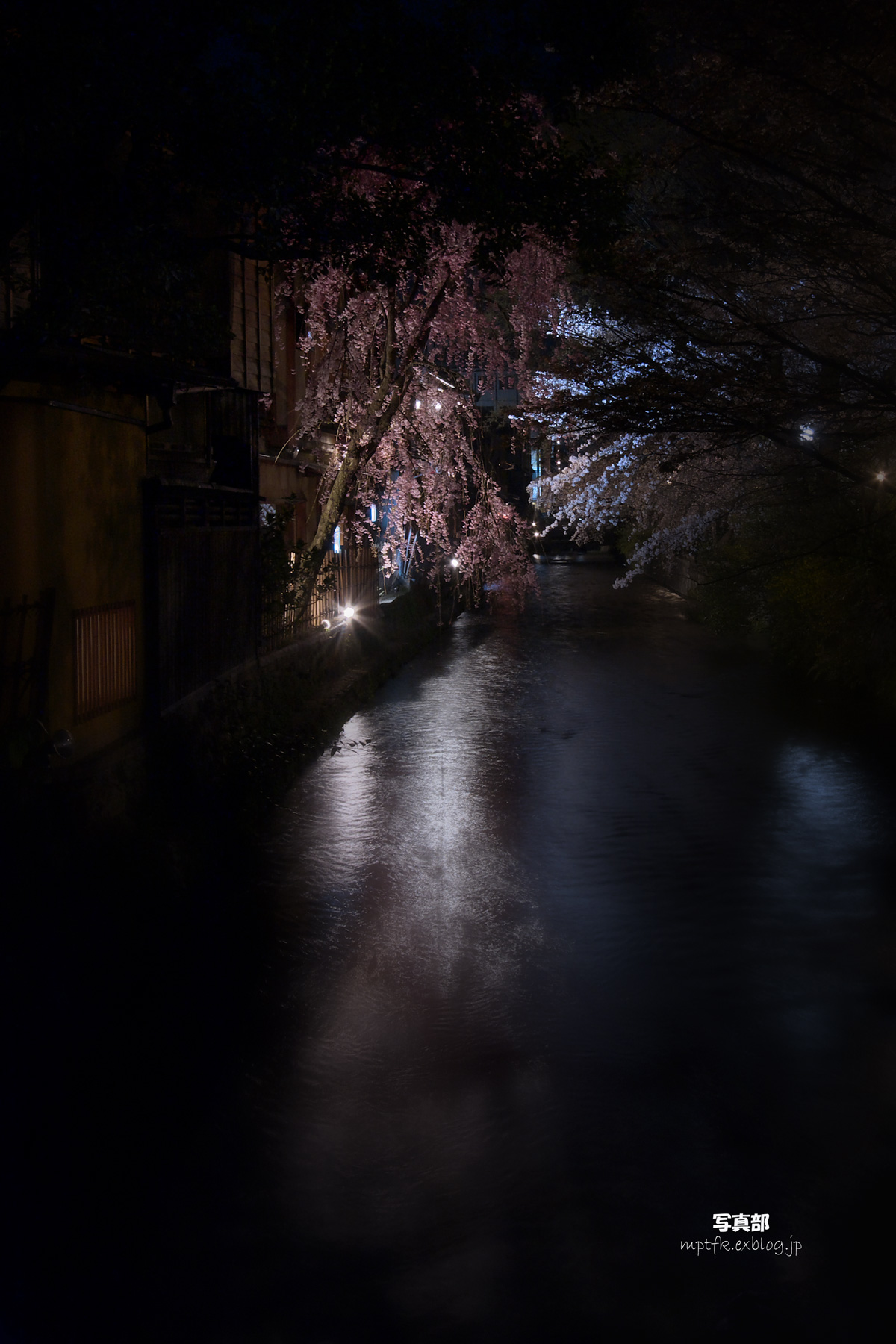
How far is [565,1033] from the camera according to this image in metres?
5.66

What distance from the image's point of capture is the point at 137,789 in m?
8.86

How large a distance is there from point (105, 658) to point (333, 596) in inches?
455

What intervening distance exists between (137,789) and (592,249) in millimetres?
5470

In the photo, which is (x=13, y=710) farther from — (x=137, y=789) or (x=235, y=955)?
(x=235, y=955)

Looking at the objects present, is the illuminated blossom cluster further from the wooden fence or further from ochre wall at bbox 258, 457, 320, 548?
the wooden fence

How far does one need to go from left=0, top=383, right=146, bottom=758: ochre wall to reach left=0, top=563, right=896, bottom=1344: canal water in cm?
211

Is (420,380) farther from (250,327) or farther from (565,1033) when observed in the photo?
(565,1033)

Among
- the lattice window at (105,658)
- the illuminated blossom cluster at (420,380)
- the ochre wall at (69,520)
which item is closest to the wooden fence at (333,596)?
the illuminated blossom cluster at (420,380)

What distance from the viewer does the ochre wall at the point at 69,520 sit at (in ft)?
28.6

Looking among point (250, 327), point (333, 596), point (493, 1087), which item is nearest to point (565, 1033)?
point (493, 1087)

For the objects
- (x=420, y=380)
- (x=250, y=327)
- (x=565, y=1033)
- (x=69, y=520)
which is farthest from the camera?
(x=420, y=380)

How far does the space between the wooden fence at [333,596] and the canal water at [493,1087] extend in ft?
19.4

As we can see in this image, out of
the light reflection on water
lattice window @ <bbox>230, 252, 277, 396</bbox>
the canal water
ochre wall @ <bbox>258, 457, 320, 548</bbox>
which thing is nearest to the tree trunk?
ochre wall @ <bbox>258, 457, 320, 548</bbox>

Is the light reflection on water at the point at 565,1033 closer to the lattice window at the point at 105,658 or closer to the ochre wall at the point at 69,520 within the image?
the lattice window at the point at 105,658
